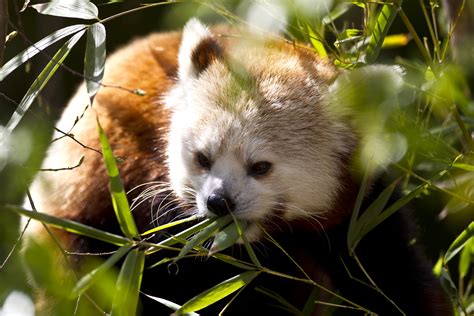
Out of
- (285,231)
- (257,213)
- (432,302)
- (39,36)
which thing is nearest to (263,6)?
(257,213)

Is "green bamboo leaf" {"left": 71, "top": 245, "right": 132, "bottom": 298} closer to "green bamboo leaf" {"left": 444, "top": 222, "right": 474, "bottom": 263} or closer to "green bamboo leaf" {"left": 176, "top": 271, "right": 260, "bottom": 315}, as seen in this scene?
"green bamboo leaf" {"left": 176, "top": 271, "right": 260, "bottom": 315}

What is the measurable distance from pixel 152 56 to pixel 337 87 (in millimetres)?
791

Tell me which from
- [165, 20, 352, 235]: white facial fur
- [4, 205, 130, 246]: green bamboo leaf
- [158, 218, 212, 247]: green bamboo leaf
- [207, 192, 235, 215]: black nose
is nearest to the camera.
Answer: [4, 205, 130, 246]: green bamboo leaf

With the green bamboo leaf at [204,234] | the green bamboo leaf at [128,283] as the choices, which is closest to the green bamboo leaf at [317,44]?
the green bamboo leaf at [204,234]

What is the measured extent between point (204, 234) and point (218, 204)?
151 millimetres

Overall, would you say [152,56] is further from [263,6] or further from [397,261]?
[397,261]

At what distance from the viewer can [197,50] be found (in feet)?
8.79

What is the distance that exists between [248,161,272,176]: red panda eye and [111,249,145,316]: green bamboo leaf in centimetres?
58

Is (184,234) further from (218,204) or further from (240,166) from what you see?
(240,166)

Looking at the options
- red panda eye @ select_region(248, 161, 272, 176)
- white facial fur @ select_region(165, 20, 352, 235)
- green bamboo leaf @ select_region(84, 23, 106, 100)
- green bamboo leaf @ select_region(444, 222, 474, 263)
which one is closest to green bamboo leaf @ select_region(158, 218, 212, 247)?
white facial fur @ select_region(165, 20, 352, 235)

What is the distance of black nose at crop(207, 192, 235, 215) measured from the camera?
7.31 ft

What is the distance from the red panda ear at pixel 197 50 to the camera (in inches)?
105

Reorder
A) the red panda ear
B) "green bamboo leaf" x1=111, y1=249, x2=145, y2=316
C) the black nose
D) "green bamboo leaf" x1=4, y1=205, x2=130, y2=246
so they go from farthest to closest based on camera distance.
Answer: the red panda ear < the black nose < "green bamboo leaf" x1=111, y1=249, x2=145, y2=316 < "green bamboo leaf" x1=4, y1=205, x2=130, y2=246

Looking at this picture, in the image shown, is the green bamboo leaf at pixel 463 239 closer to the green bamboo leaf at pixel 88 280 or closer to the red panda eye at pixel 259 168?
the red panda eye at pixel 259 168
